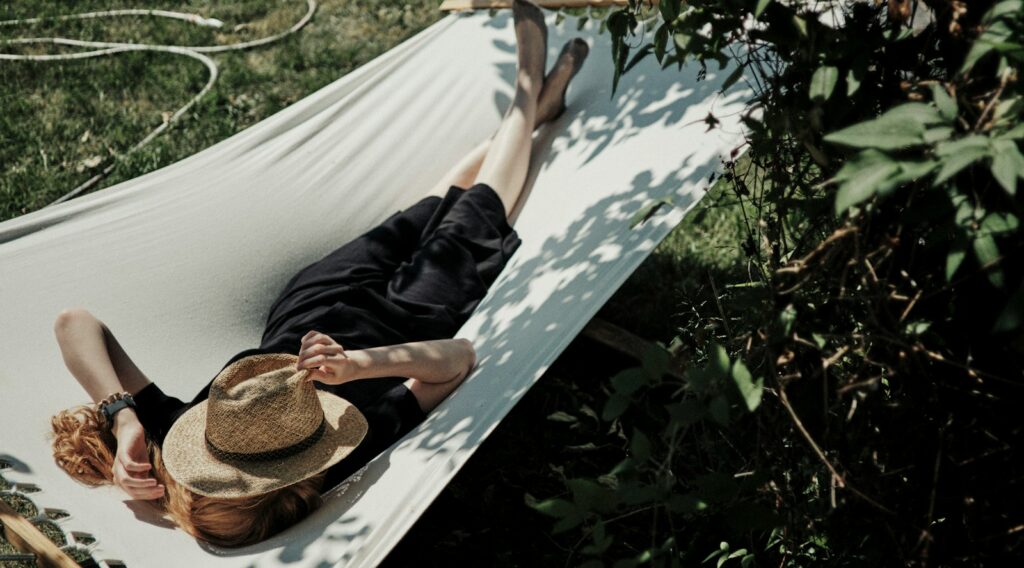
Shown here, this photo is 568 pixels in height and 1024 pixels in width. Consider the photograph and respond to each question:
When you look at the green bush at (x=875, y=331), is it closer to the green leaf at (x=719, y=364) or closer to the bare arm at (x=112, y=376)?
the green leaf at (x=719, y=364)

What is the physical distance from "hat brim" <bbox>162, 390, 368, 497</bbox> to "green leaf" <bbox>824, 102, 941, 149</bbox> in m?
1.39

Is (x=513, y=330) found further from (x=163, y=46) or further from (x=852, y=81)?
(x=163, y=46)

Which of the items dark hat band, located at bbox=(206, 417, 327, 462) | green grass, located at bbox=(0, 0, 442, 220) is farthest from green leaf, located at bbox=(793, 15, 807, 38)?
green grass, located at bbox=(0, 0, 442, 220)

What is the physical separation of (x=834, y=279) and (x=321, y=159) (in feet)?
6.62

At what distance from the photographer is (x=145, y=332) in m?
2.62

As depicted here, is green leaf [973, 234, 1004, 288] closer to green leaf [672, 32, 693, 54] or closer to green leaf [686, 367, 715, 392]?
→ green leaf [686, 367, 715, 392]

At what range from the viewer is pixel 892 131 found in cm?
104

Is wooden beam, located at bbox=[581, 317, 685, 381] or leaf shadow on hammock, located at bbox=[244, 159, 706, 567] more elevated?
leaf shadow on hammock, located at bbox=[244, 159, 706, 567]

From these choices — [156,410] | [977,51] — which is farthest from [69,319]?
[977,51]

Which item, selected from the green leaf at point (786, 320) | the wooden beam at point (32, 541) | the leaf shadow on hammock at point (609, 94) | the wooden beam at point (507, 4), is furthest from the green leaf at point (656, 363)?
the wooden beam at point (507, 4)

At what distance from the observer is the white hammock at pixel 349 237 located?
2.00m

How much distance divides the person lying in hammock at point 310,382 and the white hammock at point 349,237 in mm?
66

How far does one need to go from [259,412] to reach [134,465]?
31 centimetres

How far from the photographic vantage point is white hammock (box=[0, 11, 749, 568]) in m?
2.00
